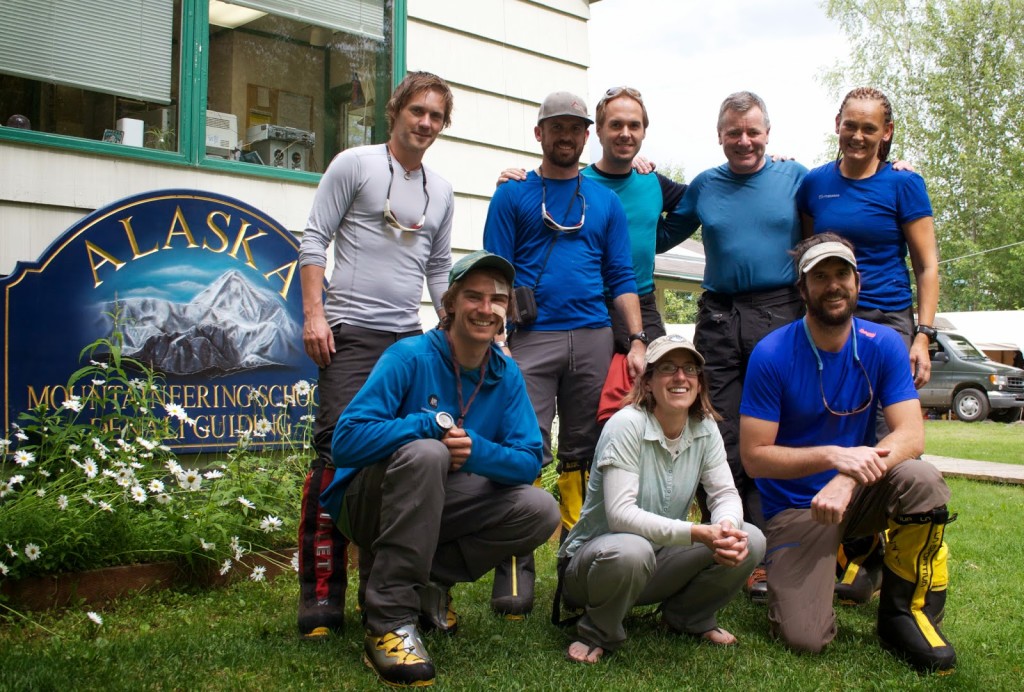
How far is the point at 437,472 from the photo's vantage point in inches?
118

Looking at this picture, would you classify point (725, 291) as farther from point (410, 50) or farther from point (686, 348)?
point (410, 50)

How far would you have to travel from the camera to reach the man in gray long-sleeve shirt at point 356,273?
3.44 meters

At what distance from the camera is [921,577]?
3.31 m

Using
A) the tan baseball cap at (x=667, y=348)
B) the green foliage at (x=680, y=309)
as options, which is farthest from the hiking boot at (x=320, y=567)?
the green foliage at (x=680, y=309)

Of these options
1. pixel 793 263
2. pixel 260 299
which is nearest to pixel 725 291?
pixel 793 263

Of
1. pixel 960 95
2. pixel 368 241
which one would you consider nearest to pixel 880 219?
pixel 368 241

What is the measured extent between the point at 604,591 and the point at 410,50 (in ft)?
12.1

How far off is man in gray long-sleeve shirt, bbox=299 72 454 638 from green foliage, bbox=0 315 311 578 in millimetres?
731

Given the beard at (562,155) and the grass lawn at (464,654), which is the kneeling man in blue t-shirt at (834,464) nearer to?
the grass lawn at (464,654)

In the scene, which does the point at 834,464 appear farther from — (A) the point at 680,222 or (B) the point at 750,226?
(A) the point at 680,222

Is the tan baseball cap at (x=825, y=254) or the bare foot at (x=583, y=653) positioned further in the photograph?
the tan baseball cap at (x=825, y=254)

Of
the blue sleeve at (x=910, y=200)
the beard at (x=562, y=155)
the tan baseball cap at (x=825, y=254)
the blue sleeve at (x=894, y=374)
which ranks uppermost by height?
the beard at (x=562, y=155)

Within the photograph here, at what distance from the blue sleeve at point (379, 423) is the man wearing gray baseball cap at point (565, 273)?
0.88 metres

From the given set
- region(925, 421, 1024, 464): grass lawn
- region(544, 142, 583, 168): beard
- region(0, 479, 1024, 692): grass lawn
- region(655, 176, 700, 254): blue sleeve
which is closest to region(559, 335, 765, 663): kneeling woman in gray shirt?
region(0, 479, 1024, 692): grass lawn
